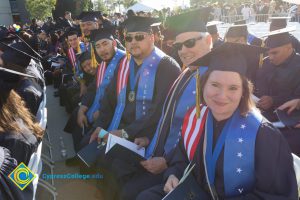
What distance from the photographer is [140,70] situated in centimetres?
367

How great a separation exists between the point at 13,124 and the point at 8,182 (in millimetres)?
473

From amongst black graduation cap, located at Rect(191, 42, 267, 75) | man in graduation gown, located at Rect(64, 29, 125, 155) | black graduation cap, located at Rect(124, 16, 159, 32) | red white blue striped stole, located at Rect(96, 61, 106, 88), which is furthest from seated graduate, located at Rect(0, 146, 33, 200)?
red white blue striped stole, located at Rect(96, 61, 106, 88)

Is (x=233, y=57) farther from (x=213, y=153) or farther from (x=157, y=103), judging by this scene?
(x=157, y=103)

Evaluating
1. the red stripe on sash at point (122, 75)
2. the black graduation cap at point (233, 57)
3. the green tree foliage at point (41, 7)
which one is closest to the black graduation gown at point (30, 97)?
the red stripe on sash at point (122, 75)

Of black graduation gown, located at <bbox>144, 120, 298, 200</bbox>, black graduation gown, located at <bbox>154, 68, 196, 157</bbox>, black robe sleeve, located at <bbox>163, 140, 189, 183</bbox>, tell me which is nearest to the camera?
black graduation gown, located at <bbox>144, 120, 298, 200</bbox>

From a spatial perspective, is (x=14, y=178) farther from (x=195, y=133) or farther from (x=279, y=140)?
(x=279, y=140)

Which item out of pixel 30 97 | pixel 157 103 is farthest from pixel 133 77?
pixel 30 97

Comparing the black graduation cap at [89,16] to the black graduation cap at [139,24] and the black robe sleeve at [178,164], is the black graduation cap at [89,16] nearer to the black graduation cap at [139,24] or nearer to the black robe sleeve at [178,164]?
the black graduation cap at [139,24]

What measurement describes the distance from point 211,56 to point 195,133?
63cm

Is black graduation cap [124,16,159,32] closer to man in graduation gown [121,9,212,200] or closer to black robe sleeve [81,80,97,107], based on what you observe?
man in graduation gown [121,9,212,200]

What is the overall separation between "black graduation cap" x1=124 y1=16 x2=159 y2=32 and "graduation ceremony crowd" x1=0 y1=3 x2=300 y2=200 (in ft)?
0.04

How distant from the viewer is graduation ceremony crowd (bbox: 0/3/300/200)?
2.05m

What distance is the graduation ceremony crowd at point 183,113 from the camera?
2.05 metres

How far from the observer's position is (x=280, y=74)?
158 inches
